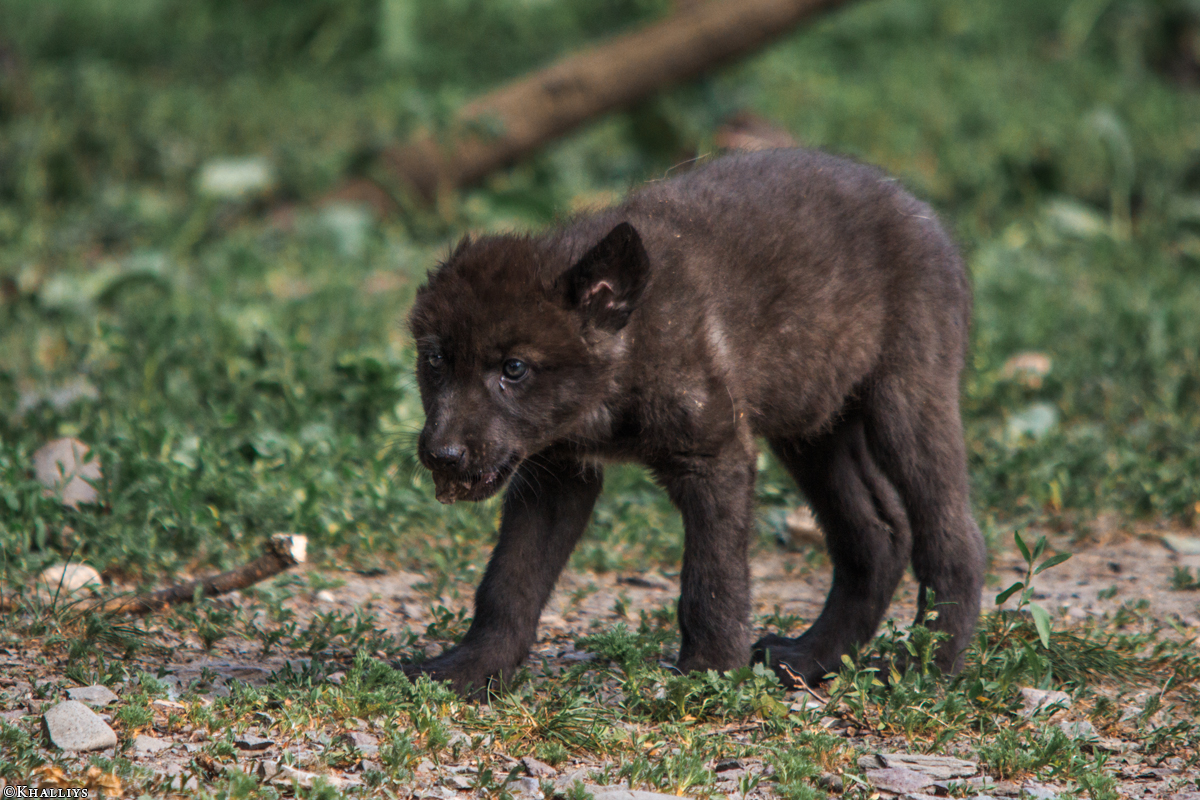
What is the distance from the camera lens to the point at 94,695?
3.63m

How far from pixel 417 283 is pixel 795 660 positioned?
4.62 meters

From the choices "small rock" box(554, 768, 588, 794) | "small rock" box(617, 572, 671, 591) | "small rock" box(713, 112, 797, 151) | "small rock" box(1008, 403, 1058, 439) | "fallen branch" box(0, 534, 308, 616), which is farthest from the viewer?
"small rock" box(713, 112, 797, 151)

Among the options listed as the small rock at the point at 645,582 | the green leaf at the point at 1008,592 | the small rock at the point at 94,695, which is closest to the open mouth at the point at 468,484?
the small rock at the point at 94,695

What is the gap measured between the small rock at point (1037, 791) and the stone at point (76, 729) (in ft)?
7.68

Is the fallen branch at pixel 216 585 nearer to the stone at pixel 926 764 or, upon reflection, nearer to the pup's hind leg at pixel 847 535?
the pup's hind leg at pixel 847 535

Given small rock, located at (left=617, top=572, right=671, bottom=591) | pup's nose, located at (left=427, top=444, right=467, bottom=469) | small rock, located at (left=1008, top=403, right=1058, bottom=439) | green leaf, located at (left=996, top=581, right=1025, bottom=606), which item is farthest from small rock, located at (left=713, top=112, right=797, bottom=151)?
pup's nose, located at (left=427, top=444, right=467, bottom=469)

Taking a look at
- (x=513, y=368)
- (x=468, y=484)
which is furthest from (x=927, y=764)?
(x=513, y=368)

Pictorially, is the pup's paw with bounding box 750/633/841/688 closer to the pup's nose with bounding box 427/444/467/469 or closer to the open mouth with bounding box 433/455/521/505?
the open mouth with bounding box 433/455/521/505

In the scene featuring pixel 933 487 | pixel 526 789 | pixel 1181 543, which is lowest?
pixel 526 789

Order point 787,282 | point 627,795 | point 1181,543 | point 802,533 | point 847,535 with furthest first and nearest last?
1. point 802,533
2. point 1181,543
3. point 847,535
4. point 787,282
5. point 627,795

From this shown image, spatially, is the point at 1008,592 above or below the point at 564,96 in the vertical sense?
below

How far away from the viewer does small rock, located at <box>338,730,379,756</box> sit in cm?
343

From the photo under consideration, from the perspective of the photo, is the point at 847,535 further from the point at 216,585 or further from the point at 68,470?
the point at 68,470

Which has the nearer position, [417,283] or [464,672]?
[464,672]
